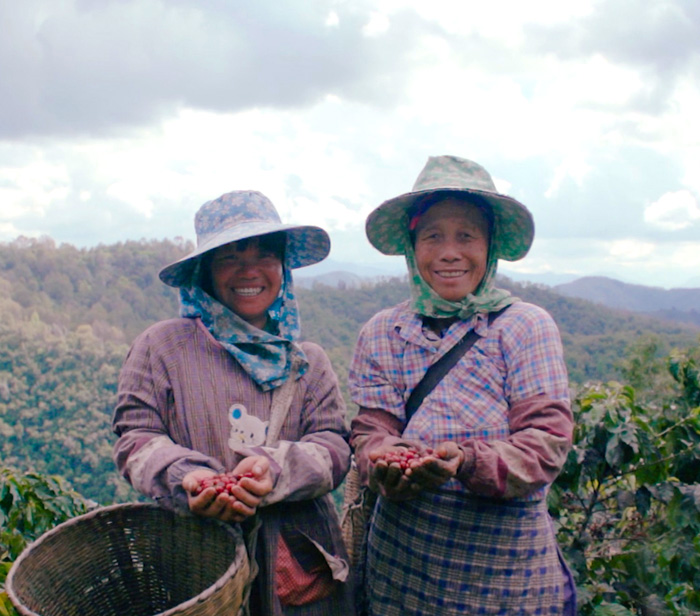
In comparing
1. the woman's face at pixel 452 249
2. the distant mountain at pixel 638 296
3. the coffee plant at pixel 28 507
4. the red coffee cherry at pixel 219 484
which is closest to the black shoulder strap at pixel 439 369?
the woman's face at pixel 452 249

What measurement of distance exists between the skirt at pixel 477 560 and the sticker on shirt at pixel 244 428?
1.68ft

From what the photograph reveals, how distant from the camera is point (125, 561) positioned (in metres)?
2.08

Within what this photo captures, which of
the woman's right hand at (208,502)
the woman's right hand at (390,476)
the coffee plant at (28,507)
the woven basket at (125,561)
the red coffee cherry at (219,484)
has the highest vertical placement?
the woman's right hand at (390,476)

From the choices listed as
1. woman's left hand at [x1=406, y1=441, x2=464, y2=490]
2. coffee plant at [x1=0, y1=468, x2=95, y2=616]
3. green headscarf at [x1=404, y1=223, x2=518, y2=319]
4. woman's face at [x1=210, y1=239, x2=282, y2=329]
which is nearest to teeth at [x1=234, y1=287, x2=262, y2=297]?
woman's face at [x1=210, y1=239, x2=282, y2=329]

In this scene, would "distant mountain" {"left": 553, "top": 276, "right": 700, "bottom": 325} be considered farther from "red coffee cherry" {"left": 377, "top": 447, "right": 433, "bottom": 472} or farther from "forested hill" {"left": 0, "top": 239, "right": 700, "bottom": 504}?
"red coffee cherry" {"left": 377, "top": 447, "right": 433, "bottom": 472}

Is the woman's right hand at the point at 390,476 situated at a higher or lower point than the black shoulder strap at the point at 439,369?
lower

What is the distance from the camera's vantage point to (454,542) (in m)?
1.93

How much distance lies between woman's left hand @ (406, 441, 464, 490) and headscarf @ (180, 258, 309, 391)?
0.65 metres

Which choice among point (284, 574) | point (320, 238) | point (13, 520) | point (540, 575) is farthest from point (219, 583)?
point (13, 520)

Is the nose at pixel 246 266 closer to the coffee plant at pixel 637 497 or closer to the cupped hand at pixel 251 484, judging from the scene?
the cupped hand at pixel 251 484

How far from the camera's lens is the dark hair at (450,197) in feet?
6.99

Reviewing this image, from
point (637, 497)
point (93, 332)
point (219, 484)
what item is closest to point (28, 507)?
point (219, 484)

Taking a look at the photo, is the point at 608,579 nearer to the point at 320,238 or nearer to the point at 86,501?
the point at 320,238

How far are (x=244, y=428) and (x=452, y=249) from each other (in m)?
0.88
